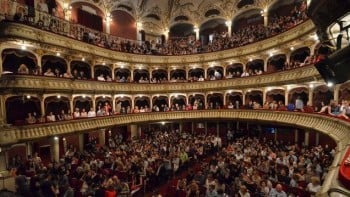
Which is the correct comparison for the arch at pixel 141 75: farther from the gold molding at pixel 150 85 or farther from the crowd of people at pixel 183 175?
the crowd of people at pixel 183 175

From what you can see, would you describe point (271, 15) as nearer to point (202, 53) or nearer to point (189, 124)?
point (202, 53)

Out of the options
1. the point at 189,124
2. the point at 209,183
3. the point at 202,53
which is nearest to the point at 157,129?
the point at 189,124

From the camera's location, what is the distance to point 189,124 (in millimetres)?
24141

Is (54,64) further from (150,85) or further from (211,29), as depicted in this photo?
(211,29)

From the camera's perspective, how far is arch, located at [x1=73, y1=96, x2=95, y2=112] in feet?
52.5

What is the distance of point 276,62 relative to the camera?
708 inches

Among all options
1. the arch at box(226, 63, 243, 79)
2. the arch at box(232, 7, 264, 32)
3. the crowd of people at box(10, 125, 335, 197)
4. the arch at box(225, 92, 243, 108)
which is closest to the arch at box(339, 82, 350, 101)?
the crowd of people at box(10, 125, 335, 197)

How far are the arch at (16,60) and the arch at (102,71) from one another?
5290 millimetres

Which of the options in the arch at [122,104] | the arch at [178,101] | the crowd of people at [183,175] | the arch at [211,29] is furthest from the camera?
the arch at [211,29]

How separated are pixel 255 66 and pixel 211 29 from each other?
7.10 m

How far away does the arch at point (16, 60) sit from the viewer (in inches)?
460

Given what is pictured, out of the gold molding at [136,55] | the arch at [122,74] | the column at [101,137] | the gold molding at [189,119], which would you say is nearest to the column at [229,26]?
the gold molding at [136,55]

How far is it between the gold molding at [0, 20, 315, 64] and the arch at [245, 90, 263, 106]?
3.28 m

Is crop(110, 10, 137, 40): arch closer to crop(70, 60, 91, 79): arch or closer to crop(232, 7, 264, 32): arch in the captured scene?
crop(70, 60, 91, 79): arch
